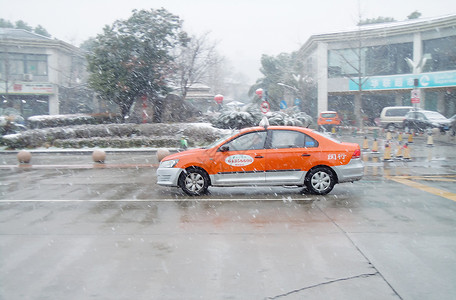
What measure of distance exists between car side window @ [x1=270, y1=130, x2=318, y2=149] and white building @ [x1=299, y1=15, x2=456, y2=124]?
28.0 m

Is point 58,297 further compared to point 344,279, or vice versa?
point 344,279

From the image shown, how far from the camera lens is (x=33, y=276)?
15.8ft

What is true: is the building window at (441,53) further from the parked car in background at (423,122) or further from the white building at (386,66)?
the parked car in background at (423,122)

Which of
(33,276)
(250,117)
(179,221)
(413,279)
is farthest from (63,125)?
(413,279)

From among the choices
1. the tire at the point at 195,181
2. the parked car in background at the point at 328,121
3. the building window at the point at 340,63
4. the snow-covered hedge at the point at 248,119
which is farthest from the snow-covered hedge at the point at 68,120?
the building window at the point at 340,63

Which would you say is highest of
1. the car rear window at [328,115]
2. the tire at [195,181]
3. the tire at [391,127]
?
the car rear window at [328,115]

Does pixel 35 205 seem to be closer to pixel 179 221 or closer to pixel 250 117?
pixel 179 221

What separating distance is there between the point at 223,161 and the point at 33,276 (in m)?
5.00

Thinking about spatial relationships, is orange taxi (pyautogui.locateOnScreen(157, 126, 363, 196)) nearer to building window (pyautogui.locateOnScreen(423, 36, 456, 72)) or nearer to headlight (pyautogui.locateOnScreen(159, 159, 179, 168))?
headlight (pyautogui.locateOnScreen(159, 159, 179, 168))

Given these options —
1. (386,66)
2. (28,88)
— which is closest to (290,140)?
(386,66)

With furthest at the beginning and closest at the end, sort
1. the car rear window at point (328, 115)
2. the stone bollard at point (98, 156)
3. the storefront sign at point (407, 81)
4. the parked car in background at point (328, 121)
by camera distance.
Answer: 1. the storefront sign at point (407, 81)
2. the car rear window at point (328, 115)
3. the parked car in background at point (328, 121)
4. the stone bollard at point (98, 156)

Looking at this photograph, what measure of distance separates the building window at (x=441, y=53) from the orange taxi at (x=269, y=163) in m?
32.2

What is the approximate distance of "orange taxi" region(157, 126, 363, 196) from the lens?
9.12 metres

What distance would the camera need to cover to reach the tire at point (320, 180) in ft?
30.1
